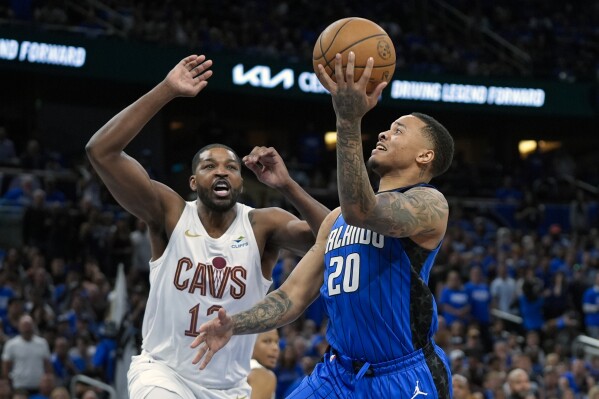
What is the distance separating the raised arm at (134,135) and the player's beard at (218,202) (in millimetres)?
329

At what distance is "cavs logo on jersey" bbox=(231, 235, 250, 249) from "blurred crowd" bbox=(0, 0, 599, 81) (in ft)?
51.3

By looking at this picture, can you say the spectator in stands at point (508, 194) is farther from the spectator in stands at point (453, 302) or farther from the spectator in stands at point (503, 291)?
the spectator in stands at point (453, 302)

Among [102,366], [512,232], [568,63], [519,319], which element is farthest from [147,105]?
[568,63]

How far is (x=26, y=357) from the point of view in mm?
12250

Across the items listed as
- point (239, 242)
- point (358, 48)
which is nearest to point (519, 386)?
point (239, 242)

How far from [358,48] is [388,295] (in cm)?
118

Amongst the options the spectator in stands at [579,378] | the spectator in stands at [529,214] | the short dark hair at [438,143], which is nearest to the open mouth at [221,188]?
the short dark hair at [438,143]

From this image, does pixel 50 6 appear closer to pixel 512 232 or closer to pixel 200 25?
pixel 200 25

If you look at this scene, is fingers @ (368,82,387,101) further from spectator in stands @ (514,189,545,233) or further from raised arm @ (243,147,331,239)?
spectator in stands @ (514,189,545,233)

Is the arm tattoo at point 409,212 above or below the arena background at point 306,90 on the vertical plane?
below

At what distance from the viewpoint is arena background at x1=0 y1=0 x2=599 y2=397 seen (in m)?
21.2

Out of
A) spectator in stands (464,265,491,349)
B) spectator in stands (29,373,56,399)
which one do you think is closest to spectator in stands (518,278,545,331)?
spectator in stands (464,265,491,349)

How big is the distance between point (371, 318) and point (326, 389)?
1.38 ft

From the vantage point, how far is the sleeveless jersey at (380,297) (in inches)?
194
